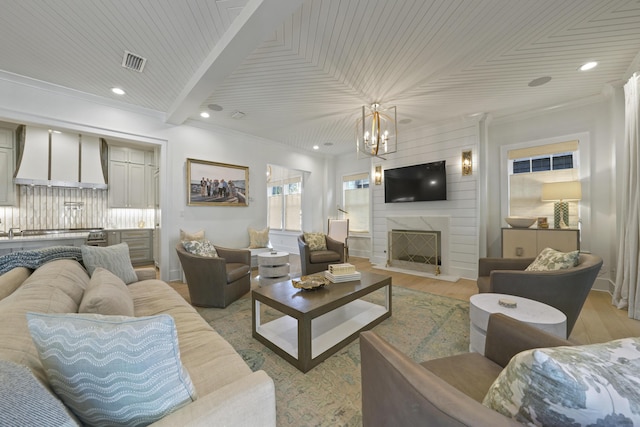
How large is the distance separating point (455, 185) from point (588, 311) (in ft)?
7.69

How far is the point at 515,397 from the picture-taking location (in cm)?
61

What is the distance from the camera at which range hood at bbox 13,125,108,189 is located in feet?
13.7

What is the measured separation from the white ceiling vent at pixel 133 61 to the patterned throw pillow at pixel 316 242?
10.6 ft

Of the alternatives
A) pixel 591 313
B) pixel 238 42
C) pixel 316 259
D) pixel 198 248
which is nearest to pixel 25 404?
pixel 238 42

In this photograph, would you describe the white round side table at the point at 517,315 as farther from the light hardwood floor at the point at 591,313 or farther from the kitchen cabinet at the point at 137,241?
the kitchen cabinet at the point at 137,241

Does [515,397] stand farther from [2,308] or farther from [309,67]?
[309,67]

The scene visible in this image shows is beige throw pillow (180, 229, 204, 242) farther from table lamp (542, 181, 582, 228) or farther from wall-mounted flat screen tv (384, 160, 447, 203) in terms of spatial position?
table lamp (542, 181, 582, 228)

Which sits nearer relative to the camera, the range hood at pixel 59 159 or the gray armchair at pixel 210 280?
the gray armchair at pixel 210 280

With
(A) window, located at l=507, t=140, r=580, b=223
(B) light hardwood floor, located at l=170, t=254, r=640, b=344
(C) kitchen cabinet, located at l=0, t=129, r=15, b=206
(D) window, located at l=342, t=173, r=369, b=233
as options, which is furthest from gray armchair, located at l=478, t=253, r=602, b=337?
(C) kitchen cabinet, located at l=0, t=129, r=15, b=206

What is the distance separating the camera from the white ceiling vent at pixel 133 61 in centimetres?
245

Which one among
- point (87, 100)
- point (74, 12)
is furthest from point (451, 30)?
point (87, 100)

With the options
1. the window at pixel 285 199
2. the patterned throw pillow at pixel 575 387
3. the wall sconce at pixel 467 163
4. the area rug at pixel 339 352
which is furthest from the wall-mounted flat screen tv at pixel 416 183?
the patterned throw pillow at pixel 575 387

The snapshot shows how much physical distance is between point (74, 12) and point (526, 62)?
4.34 meters

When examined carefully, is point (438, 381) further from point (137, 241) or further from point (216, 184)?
point (137, 241)
